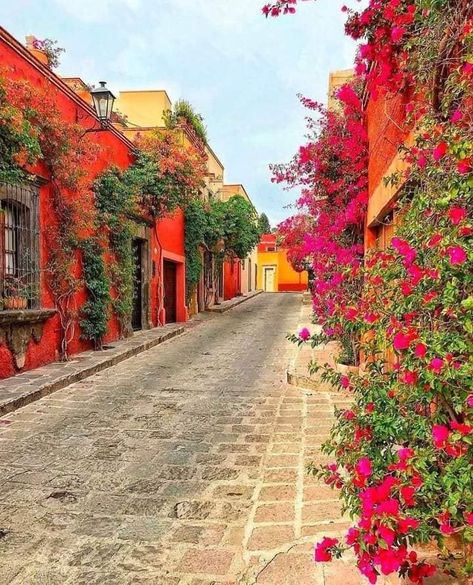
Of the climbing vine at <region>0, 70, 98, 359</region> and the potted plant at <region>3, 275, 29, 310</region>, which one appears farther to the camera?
the potted plant at <region>3, 275, 29, 310</region>

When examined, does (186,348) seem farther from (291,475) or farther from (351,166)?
(291,475)

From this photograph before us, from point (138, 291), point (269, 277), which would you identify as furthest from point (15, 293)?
point (269, 277)

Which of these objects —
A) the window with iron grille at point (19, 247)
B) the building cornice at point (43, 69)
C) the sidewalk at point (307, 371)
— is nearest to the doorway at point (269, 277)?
the building cornice at point (43, 69)

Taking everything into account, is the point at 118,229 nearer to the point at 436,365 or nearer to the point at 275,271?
the point at 436,365

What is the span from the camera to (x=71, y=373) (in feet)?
26.5

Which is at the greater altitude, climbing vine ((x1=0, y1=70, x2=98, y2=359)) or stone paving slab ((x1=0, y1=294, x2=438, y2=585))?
climbing vine ((x1=0, y1=70, x2=98, y2=359))

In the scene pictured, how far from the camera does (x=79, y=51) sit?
11266mm

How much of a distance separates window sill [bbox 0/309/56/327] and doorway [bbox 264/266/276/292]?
40376 millimetres

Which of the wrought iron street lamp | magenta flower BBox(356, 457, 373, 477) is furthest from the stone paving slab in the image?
the wrought iron street lamp

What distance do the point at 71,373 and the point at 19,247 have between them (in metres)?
2.14

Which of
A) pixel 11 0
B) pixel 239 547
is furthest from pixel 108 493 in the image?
pixel 11 0

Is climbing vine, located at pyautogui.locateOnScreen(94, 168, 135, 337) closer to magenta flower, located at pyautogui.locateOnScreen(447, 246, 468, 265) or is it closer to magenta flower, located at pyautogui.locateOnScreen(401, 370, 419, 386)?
magenta flower, located at pyautogui.locateOnScreen(401, 370, 419, 386)

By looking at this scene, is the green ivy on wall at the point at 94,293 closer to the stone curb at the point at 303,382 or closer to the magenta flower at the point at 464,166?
the stone curb at the point at 303,382

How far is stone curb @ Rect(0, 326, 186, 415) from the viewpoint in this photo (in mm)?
6461
